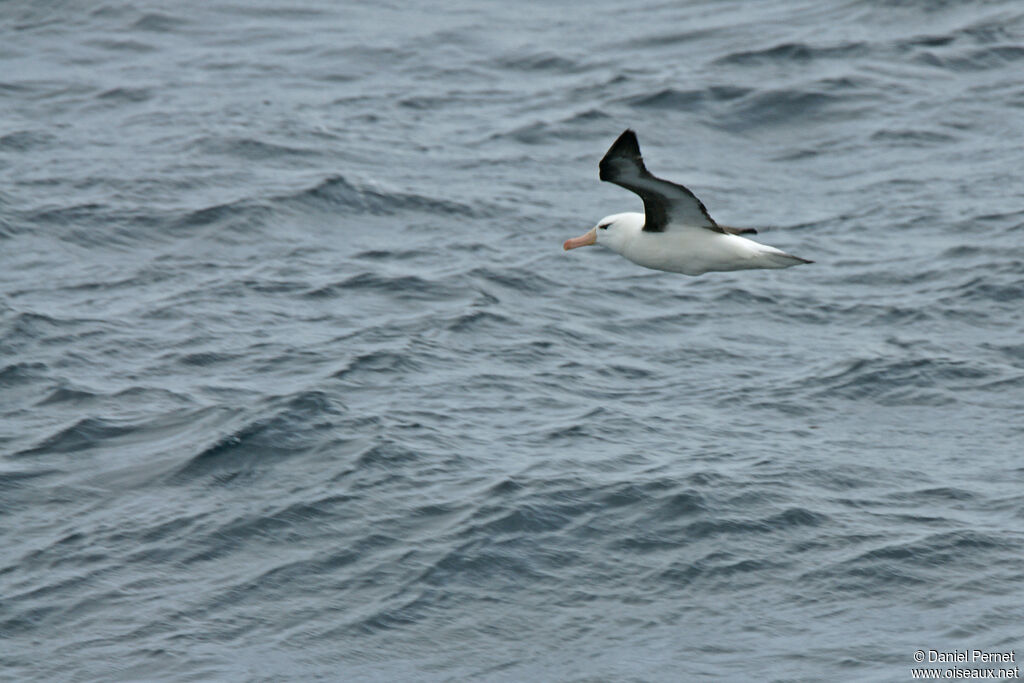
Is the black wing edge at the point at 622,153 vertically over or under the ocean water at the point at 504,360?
over

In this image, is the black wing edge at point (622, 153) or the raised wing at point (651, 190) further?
the raised wing at point (651, 190)

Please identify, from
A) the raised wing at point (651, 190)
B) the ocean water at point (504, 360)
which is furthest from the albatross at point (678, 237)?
the ocean water at point (504, 360)

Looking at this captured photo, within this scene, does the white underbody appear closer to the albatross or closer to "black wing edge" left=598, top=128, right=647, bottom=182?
the albatross

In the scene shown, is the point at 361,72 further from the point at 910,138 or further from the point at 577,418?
the point at 577,418

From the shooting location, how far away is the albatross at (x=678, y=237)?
14031 millimetres

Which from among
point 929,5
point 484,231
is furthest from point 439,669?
point 929,5

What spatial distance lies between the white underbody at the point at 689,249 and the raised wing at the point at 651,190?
0.27 feet

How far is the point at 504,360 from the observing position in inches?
766

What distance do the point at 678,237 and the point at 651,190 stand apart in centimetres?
77

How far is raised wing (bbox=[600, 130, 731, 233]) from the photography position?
1305 cm

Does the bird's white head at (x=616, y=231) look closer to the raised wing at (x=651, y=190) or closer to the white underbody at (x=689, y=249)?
the white underbody at (x=689, y=249)

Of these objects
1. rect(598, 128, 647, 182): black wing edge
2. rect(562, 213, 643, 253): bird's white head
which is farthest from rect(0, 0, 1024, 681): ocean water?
rect(598, 128, 647, 182): black wing edge

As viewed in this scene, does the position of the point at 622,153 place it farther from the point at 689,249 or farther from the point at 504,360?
the point at 504,360

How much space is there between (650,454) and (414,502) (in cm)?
257
